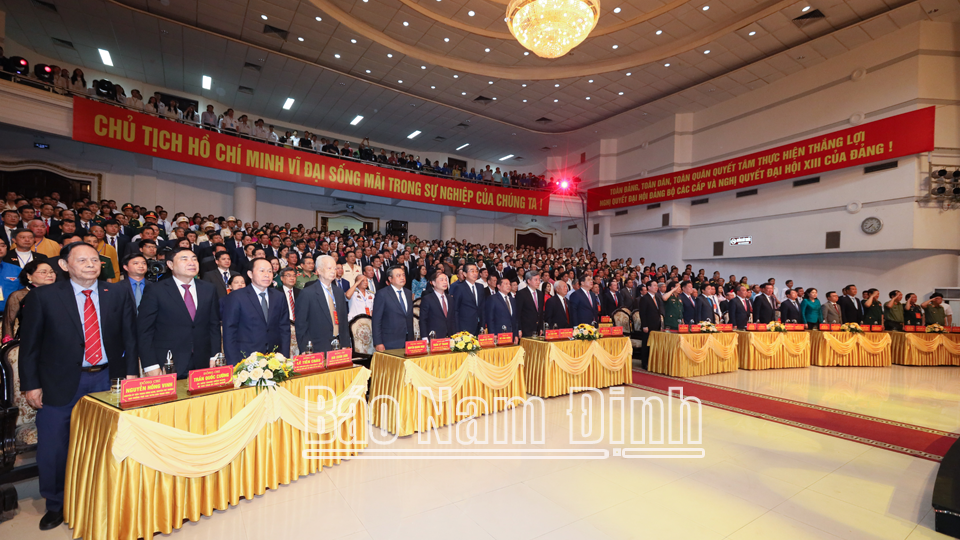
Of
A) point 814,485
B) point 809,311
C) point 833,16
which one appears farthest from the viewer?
point 833,16

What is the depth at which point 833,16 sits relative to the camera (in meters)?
9.28

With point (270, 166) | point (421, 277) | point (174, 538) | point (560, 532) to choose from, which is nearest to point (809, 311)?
point (421, 277)

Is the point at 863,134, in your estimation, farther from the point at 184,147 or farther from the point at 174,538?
the point at 184,147

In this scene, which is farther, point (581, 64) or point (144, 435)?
point (581, 64)

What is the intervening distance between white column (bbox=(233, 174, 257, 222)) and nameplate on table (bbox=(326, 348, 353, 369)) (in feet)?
35.9

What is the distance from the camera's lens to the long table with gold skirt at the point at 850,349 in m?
7.77

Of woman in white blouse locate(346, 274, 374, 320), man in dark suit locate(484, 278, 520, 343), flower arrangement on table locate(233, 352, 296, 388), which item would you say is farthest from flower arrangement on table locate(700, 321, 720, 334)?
flower arrangement on table locate(233, 352, 296, 388)

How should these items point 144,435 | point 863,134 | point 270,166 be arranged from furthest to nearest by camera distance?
point 270,166 → point 863,134 → point 144,435

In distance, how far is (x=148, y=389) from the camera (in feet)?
7.28

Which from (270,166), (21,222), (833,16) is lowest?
(21,222)

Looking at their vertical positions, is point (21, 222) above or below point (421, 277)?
above

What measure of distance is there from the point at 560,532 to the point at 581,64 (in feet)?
39.7

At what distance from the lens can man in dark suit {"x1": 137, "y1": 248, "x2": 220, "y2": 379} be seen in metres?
2.75

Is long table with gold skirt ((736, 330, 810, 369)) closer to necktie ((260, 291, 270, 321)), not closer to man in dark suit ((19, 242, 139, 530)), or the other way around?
necktie ((260, 291, 270, 321))
